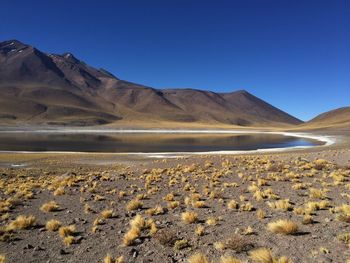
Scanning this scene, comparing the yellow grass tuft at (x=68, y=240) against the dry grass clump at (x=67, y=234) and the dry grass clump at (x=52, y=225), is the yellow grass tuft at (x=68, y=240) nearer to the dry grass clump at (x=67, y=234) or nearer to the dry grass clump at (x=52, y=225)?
the dry grass clump at (x=67, y=234)

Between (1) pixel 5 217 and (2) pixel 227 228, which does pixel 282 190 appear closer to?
(2) pixel 227 228

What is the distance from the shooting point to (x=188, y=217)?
1059 cm

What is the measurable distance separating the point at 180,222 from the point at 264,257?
385 centimetres

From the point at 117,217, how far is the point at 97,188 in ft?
18.6

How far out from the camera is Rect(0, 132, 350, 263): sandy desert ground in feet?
26.6

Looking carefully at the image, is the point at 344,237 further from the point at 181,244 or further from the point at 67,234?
the point at 67,234

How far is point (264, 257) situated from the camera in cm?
720

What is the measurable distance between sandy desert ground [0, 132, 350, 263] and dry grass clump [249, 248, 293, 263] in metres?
0.02

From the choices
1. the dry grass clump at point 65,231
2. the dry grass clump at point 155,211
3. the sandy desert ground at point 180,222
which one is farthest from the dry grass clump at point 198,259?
the dry grass clump at point 155,211

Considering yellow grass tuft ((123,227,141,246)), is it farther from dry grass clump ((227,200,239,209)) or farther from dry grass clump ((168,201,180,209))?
dry grass clump ((227,200,239,209))

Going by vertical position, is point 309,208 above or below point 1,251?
Result: above

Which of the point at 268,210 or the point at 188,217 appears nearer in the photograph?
the point at 188,217

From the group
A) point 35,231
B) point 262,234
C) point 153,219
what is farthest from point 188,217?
point 35,231

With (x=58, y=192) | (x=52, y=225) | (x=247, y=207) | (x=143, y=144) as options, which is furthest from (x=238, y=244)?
(x=143, y=144)
